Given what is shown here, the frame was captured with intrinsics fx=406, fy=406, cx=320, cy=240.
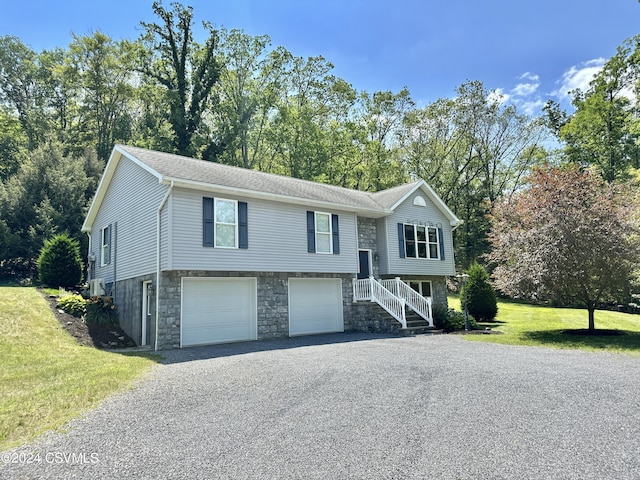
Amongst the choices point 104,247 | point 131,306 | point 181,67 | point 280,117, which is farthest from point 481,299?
point 181,67

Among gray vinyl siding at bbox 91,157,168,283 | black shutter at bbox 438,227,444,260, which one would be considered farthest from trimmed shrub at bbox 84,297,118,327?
black shutter at bbox 438,227,444,260

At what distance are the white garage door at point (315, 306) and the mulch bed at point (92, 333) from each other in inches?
209

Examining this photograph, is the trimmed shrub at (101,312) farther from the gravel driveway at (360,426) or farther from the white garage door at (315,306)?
the gravel driveway at (360,426)

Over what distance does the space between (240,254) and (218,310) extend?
1865 millimetres

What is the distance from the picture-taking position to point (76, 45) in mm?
30578

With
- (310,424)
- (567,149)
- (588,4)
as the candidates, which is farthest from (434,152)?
(310,424)

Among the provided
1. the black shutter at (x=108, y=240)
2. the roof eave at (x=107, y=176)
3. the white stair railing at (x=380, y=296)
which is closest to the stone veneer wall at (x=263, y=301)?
the white stair railing at (x=380, y=296)

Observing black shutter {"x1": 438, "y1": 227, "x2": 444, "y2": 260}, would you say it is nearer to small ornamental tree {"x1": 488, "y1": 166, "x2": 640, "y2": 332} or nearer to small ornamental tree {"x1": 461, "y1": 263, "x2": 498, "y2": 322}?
small ornamental tree {"x1": 461, "y1": 263, "x2": 498, "y2": 322}

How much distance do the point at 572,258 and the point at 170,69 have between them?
93.1 feet

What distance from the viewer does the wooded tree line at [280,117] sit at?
28.9m

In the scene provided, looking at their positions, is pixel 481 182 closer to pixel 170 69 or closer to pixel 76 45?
pixel 170 69

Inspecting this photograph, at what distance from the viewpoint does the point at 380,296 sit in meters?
15.2

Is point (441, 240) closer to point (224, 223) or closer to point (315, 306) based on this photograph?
point (315, 306)

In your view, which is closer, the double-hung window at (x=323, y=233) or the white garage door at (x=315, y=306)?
the white garage door at (x=315, y=306)
